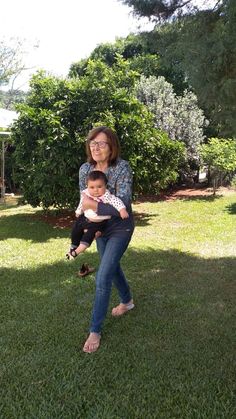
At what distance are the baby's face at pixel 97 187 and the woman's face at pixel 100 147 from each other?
0.24 m

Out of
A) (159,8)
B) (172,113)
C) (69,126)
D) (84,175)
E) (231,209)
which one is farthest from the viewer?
(172,113)

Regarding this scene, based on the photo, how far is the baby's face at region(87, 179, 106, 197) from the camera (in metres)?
3.58

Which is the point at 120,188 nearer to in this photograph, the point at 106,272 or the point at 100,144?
the point at 100,144

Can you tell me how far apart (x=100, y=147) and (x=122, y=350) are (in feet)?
5.56

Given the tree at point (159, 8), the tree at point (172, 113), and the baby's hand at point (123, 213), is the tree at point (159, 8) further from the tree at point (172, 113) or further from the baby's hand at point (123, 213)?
the tree at point (172, 113)

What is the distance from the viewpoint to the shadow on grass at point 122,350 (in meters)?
2.93

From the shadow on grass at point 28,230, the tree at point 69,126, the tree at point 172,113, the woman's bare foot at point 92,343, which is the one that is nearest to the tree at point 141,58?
the tree at point 172,113

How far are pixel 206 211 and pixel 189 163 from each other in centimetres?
535

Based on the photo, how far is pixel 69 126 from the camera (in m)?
9.74

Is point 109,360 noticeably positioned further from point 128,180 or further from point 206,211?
point 206,211

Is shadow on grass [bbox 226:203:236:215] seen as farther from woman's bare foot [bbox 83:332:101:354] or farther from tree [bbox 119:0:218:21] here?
woman's bare foot [bbox 83:332:101:354]

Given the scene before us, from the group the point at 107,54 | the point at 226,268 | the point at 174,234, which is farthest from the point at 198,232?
the point at 107,54

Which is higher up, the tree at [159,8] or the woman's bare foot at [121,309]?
the tree at [159,8]

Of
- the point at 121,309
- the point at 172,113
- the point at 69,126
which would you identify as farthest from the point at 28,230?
the point at 172,113
